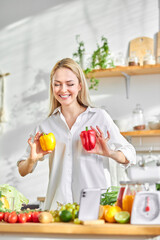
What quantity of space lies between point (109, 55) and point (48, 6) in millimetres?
1101

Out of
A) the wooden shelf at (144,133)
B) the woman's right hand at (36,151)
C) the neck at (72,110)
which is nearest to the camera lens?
the woman's right hand at (36,151)

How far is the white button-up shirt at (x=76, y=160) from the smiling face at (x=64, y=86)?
17cm

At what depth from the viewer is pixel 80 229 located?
4.77 feet

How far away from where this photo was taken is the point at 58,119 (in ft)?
7.88

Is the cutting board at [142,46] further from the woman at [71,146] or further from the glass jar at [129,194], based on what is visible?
the glass jar at [129,194]

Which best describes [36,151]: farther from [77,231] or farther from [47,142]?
[77,231]

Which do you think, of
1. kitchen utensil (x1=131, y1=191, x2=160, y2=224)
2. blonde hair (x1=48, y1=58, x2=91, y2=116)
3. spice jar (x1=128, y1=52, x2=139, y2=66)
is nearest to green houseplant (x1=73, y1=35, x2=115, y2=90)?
spice jar (x1=128, y1=52, x2=139, y2=66)

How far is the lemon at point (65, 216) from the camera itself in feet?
5.21

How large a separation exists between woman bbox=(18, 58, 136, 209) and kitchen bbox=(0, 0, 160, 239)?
6.44 feet

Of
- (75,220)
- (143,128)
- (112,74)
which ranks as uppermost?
(112,74)

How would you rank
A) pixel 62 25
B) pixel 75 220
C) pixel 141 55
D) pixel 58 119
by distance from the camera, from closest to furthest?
pixel 75 220
pixel 58 119
pixel 141 55
pixel 62 25

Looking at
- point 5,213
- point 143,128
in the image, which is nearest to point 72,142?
point 5,213

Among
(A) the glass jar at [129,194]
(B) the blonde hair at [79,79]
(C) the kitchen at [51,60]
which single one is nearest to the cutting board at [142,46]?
(C) the kitchen at [51,60]

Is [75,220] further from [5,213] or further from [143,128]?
[143,128]
